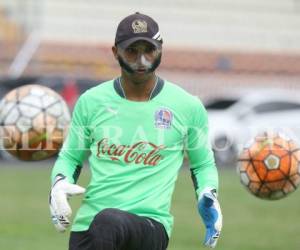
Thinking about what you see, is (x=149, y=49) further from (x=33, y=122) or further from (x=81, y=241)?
(x=33, y=122)

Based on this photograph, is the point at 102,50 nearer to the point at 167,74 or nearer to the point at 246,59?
the point at 167,74

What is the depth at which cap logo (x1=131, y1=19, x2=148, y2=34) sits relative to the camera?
5.27 meters

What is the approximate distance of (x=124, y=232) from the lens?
4.95m

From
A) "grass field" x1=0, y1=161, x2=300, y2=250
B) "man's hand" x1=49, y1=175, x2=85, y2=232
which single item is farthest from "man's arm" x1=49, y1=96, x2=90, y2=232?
"grass field" x1=0, y1=161, x2=300, y2=250

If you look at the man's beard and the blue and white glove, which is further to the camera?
the man's beard

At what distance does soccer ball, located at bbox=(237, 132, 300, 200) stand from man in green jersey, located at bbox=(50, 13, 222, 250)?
5.04ft

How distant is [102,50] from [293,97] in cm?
612

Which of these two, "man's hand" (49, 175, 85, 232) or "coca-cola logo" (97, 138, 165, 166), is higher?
"coca-cola logo" (97, 138, 165, 166)

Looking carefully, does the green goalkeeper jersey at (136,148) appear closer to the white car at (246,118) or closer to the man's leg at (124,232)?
the man's leg at (124,232)

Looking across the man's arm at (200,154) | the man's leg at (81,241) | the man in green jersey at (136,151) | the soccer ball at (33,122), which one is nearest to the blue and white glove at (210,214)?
the man in green jersey at (136,151)

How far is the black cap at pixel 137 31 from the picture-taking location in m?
5.27

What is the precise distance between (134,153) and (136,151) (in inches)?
0.7

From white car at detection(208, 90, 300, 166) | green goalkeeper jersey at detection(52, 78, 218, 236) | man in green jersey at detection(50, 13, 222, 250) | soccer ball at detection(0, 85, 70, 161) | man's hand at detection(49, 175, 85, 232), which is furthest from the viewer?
white car at detection(208, 90, 300, 166)

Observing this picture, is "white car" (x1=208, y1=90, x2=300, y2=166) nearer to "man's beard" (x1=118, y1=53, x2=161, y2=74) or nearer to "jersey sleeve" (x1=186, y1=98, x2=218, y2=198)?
"jersey sleeve" (x1=186, y1=98, x2=218, y2=198)
